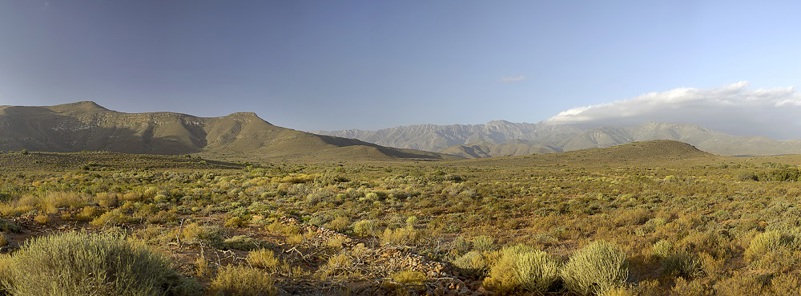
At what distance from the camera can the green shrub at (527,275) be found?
5770 mm

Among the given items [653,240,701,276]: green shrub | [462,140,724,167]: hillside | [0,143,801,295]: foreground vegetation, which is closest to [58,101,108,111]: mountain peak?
[462,140,724,167]: hillside

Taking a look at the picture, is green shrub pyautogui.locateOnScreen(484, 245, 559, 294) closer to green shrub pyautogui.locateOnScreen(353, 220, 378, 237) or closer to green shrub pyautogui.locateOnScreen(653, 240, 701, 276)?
green shrub pyautogui.locateOnScreen(653, 240, 701, 276)

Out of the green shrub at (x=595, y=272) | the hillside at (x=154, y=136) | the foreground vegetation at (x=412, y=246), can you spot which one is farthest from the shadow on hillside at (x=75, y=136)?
the green shrub at (x=595, y=272)

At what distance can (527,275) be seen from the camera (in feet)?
19.2

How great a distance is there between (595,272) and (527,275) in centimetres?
104

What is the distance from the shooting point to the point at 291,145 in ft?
433

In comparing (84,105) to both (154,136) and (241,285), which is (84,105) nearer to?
(154,136)

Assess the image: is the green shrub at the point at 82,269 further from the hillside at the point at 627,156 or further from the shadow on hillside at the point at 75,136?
the shadow on hillside at the point at 75,136

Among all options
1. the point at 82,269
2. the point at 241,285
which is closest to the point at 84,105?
the point at 82,269

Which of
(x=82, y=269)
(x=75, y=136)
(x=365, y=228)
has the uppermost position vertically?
(x=75, y=136)

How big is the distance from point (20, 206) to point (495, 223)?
57.5 ft

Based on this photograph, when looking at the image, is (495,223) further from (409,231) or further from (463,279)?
(463,279)

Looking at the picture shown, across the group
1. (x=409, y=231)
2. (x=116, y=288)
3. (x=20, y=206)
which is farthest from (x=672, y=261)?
(x=20, y=206)

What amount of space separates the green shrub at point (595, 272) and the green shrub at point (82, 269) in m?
5.97
